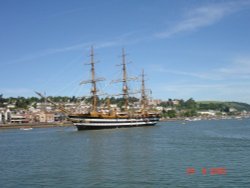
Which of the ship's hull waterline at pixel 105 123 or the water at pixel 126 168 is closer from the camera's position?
the water at pixel 126 168

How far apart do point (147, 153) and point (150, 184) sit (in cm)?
1847

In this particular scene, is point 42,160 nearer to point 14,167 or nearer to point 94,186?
point 14,167

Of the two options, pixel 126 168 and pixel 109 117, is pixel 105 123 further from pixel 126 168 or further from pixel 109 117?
pixel 126 168

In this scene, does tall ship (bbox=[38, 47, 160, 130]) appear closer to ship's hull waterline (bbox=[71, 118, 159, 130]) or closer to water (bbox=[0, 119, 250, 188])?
ship's hull waterline (bbox=[71, 118, 159, 130])

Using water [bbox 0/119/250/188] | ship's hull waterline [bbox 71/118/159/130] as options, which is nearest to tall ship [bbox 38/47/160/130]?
ship's hull waterline [bbox 71/118/159/130]

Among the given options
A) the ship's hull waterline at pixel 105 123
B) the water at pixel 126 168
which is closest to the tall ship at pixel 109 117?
the ship's hull waterline at pixel 105 123

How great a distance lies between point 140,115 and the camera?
419ft

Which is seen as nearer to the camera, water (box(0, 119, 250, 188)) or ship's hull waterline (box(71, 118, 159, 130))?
water (box(0, 119, 250, 188))

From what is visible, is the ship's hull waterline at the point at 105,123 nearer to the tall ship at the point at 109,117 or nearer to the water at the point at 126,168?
the tall ship at the point at 109,117

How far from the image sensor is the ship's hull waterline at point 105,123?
10375 cm

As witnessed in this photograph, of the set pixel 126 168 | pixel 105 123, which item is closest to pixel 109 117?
pixel 105 123

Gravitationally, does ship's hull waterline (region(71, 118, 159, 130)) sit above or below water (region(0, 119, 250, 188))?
above

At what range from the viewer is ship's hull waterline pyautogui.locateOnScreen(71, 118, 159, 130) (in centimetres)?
10375

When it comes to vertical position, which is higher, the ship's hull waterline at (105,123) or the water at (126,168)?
the ship's hull waterline at (105,123)
